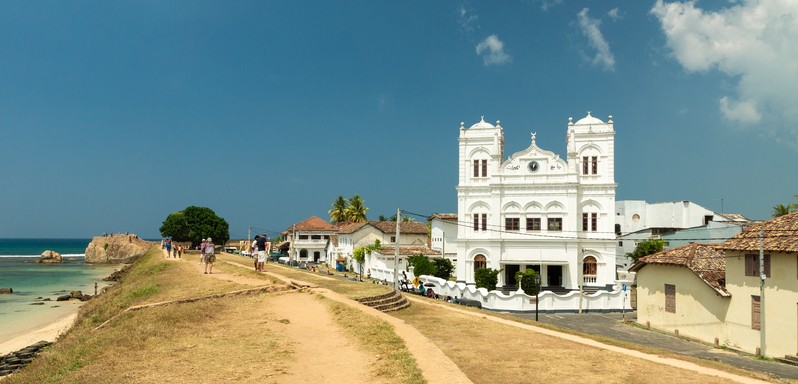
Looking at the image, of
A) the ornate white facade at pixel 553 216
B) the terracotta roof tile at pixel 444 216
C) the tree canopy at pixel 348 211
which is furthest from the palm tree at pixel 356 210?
the ornate white facade at pixel 553 216

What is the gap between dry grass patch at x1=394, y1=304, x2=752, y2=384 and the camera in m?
10.7

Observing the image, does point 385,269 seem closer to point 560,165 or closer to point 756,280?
point 560,165

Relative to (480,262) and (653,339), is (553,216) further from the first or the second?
(653,339)

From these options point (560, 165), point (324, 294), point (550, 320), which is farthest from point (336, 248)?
point (324, 294)

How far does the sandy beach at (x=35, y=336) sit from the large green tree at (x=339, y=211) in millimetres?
52412

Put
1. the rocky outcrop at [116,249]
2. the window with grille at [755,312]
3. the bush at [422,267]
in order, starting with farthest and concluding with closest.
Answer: the rocky outcrop at [116,249] → the bush at [422,267] → the window with grille at [755,312]

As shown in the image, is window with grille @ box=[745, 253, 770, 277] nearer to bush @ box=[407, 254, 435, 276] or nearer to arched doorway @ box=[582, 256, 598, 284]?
arched doorway @ box=[582, 256, 598, 284]

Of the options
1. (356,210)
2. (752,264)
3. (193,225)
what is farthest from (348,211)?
(752,264)

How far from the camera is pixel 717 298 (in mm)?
22969

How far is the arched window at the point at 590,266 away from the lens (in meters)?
41.2

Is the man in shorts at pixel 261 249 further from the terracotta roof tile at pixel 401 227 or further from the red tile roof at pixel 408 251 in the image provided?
the terracotta roof tile at pixel 401 227

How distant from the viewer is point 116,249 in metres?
90.9

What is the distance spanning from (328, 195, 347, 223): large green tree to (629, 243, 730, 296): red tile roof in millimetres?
58259

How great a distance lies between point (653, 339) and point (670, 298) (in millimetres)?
3024
